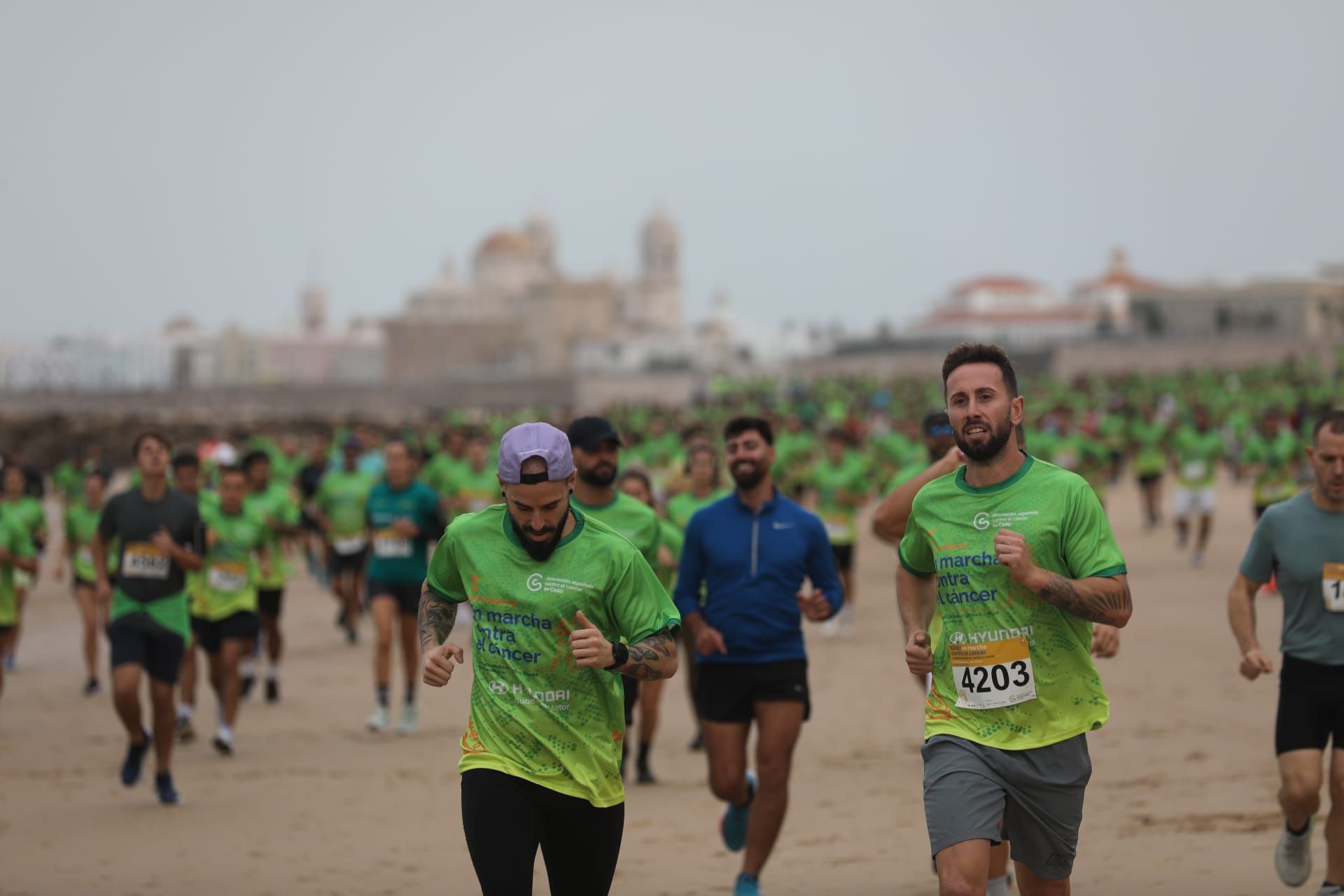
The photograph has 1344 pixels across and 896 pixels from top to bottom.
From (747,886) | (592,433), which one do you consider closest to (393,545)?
(592,433)

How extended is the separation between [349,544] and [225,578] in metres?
3.49

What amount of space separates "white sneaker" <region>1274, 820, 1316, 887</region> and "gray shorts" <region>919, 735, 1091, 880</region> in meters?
1.81

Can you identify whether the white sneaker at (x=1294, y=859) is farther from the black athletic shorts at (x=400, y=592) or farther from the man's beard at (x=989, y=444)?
the black athletic shorts at (x=400, y=592)

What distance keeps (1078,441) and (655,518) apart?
41.8ft

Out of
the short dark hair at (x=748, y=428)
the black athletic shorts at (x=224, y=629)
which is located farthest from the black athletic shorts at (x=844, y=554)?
the short dark hair at (x=748, y=428)

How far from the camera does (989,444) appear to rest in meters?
4.64

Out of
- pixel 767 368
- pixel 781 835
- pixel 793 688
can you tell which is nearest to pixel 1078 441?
pixel 781 835

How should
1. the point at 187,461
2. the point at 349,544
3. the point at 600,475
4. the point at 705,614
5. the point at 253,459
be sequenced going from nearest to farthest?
the point at 705,614, the point at 600,475, the point at 187,461, the point at 253,459, the point at 349,544

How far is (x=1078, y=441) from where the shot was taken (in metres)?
19.1

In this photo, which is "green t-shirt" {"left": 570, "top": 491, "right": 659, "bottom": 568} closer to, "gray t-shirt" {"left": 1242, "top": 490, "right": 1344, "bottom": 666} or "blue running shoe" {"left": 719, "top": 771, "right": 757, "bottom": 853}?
"blue running shoe" {"left": 719, "top": 771, "right": 757, "bottom": 853}

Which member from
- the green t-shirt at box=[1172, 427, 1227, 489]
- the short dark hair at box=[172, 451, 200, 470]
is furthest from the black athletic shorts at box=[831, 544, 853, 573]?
the short dark hair at box=[172, 451, 200, 470]

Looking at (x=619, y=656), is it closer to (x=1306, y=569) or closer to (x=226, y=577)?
(x=1306, y=569)

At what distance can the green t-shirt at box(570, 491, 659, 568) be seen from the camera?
7152mm

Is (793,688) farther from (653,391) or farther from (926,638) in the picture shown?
(653,391)
